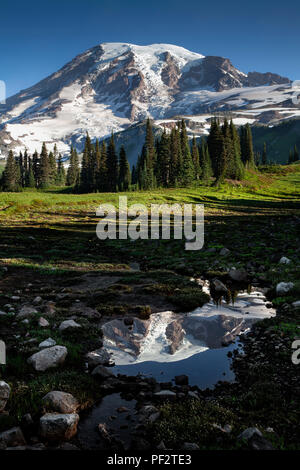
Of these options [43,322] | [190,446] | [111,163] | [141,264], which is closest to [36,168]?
[111,163]

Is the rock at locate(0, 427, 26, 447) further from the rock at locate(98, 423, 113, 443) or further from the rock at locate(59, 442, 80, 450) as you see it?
the rock at locate(98, 423, 113, 443)

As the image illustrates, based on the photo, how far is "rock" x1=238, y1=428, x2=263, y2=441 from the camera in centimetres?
424

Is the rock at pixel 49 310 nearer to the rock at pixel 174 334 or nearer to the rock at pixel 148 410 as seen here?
the rock at pixel 174 334

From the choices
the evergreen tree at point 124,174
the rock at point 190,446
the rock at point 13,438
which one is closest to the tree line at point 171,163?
the evergreen tree at point 124,174

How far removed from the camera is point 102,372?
6.22 meters

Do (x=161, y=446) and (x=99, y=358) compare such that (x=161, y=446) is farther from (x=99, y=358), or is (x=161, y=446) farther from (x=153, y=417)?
(x=99, y=358)

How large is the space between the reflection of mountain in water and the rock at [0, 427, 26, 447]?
299cm

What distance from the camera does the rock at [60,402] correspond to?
4902mm

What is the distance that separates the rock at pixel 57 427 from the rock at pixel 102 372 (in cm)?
154

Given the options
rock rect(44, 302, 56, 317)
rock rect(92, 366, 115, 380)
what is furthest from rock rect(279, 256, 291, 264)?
rock rect(92, 366, 115, 380)

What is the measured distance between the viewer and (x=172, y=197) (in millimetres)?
60406

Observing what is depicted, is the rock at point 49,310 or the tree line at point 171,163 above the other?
the tree line at point 171,163

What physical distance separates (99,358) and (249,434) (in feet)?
11.9
